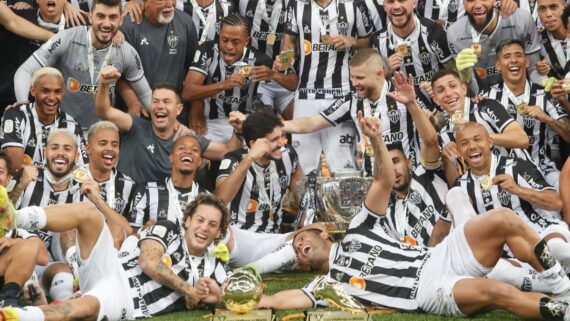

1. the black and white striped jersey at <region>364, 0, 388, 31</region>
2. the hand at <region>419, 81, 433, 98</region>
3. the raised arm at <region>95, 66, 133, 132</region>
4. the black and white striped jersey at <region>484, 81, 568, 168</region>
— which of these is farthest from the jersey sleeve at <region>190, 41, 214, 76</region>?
the black and white striped jersey at <region>484, 81, 568, 168</region>

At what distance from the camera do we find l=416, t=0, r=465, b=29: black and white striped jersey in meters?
11.5

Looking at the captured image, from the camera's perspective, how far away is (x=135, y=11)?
11.3 meters

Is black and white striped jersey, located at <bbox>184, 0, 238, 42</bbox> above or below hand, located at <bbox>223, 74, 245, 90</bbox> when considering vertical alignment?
→ above

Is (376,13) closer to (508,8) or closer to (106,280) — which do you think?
(508,8)

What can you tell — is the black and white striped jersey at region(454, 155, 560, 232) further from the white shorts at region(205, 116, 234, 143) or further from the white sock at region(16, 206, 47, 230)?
the white sock at region(16, 206, 47, 230)

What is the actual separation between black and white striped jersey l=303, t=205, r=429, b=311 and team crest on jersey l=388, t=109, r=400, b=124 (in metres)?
2.01

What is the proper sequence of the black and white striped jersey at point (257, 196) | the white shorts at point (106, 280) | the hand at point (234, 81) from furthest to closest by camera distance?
1. the hand at point (234, 81)
2. the black and white striped jersey at point (257, 196)
3. the white shorts at point (106, 280)

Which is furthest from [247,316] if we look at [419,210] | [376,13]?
[376,13]

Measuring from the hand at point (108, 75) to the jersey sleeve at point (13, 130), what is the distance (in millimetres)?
690

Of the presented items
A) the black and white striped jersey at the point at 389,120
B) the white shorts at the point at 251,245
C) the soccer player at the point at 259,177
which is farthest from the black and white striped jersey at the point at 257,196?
the black and white striped jersey at the point at 389,120

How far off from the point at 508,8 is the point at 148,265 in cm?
439

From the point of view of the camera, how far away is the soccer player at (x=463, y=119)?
10094mm

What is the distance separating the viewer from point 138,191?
9789 millimetres

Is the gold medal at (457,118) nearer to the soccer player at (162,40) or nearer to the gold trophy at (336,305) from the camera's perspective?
the soccer player at (162,40)
